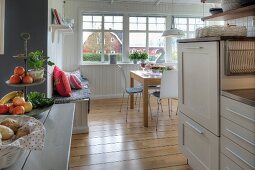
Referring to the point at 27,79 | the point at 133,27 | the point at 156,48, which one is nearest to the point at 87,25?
the point at 133,27

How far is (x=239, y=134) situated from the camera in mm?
1373

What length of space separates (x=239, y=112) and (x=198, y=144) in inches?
24.0

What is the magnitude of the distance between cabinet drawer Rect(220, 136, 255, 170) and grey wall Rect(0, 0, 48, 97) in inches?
83.2

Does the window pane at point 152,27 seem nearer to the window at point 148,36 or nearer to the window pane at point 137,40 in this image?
the window at point 148,36

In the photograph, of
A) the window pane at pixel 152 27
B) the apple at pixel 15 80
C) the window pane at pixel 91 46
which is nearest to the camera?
the apple at pixel 15 80

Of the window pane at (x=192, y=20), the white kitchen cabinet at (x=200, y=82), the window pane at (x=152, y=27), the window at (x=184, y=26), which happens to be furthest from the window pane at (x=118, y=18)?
the white kitchen cabinet at (x=200, y=82)

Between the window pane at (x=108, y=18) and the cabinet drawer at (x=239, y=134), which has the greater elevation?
the window pane at (x=108, y=18)

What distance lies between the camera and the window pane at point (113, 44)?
5.48 meters

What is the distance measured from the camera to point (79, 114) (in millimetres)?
3168

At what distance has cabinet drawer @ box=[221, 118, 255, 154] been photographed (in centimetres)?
127

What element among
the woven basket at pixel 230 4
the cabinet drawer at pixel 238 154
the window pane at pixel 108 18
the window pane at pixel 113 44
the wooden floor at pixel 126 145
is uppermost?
the window pane at pixel 108 18

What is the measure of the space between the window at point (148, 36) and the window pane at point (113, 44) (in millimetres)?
274

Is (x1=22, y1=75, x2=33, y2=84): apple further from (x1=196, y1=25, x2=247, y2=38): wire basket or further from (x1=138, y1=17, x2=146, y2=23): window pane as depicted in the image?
(x1=138, y1=17, x2=146, y2=23): window pane

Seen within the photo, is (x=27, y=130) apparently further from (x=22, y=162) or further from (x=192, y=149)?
(x=192, y=149)
